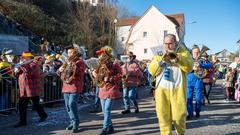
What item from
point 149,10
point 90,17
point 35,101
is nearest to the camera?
point 35,101

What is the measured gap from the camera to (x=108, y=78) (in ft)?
26.4

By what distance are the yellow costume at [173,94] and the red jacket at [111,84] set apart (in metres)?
1.99

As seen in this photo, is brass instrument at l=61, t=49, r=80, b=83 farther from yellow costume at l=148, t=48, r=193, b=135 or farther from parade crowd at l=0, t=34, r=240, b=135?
yellow costume at l=148, t=48, r=193, b=135

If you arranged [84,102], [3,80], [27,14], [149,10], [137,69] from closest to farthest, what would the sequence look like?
[3,80] < [137,69] < [84,102] < [27,14] < [149,10]

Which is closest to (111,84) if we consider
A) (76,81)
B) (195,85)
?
(76,81)

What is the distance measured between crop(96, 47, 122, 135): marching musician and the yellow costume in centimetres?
201

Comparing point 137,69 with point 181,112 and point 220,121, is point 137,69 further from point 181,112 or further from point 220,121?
point 181,112

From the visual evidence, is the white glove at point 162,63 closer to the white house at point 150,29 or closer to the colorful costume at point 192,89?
the colorful costume at point 192,89

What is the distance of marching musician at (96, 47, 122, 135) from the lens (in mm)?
7898

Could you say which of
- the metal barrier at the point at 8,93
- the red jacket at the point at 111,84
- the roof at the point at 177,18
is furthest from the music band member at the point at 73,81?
the roof at the point at 177,18

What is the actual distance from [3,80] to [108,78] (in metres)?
3.93

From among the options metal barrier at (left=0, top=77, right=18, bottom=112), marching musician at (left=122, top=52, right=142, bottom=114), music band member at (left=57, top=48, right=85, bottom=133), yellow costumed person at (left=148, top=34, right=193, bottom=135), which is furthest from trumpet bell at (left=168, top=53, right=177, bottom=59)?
metal barrier at (left=0, top=77, right=18, bottom=112)

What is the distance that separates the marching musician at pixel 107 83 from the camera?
25.9ft

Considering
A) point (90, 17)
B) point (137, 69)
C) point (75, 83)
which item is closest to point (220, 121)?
point (137, 69)
